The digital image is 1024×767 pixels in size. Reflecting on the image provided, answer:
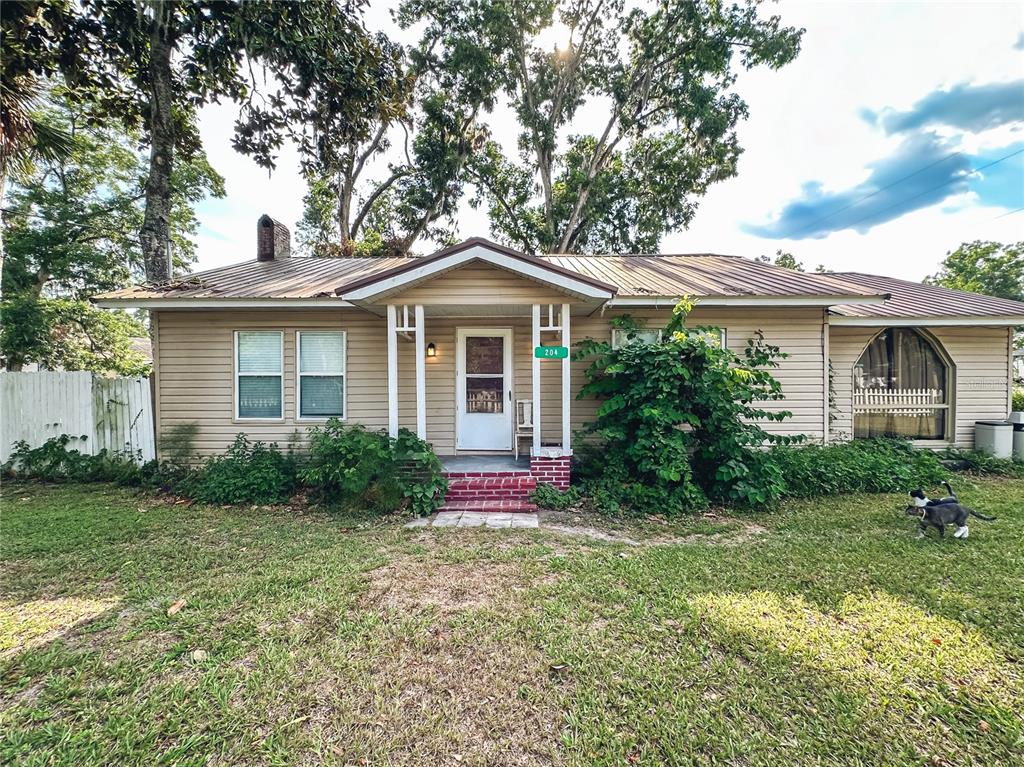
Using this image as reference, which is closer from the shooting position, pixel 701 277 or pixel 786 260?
pixel 701 277

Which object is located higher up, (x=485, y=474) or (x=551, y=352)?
(x=551, y=352)

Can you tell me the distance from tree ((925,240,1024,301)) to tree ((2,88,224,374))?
1598 inches

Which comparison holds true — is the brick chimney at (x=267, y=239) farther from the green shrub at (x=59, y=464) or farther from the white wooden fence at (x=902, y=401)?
the white wooden fence at (x=902, y=401)

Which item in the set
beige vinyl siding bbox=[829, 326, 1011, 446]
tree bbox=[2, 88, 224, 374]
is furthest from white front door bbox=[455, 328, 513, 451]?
tree bbox=[2, 88, 224, 374]

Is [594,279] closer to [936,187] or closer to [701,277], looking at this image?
[701,277]

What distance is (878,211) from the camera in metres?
21.0

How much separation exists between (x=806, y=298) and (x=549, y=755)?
24.3ft

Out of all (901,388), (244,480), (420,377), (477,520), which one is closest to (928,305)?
(901,388)

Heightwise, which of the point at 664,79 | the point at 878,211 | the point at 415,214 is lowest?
the point at 415,214

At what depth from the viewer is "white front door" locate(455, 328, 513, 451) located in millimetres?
7609

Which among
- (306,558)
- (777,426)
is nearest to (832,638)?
(306,558)

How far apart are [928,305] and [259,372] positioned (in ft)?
42.3

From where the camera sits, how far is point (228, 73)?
9195 mm

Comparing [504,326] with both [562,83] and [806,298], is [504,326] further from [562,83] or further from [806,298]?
[562,83]
